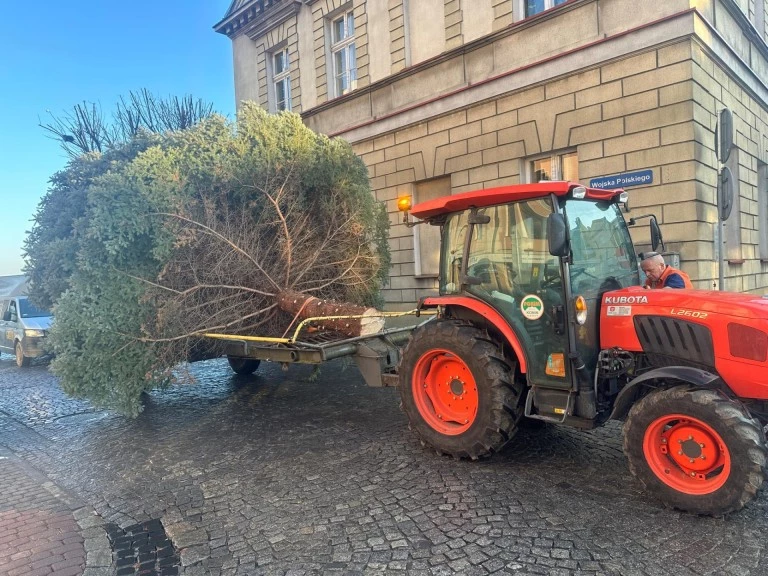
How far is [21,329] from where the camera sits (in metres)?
11.4

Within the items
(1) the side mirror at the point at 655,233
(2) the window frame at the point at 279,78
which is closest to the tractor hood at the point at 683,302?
(1) the side mirror at the point at 655,233

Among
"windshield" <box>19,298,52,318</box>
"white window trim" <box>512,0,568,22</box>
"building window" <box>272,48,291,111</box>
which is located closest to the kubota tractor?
"white window trim" <box>512,0,568,22</box>

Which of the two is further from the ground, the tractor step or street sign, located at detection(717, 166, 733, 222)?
street sign, located at detection(717, 166, 733, 222)

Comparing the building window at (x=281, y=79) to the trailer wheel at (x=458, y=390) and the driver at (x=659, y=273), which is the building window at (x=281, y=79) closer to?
the trailer wheel at (x=458, y=390)

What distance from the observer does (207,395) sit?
7.28m

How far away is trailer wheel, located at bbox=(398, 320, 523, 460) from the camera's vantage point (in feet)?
12.9

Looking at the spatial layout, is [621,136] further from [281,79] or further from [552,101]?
[281,79]

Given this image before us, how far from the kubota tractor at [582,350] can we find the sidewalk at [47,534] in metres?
2.48

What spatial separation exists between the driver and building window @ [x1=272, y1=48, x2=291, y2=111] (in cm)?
1321

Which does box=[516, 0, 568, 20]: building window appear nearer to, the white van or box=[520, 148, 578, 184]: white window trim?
box=[520, 148, 578, 184]: white window trim

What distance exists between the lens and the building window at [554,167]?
925 centimetres

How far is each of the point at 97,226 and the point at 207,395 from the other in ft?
10.0

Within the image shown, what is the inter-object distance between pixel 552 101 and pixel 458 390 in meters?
6.71

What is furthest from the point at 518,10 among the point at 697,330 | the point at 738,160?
the point at 697,330
